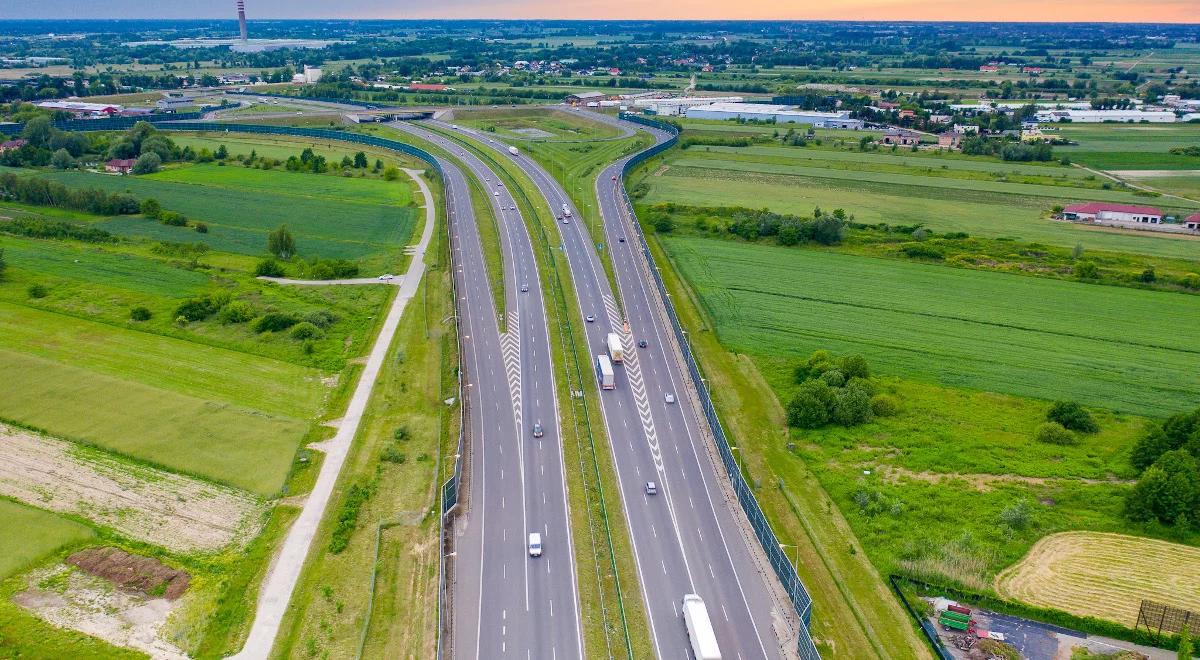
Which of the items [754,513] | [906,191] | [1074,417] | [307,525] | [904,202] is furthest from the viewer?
[906,191]

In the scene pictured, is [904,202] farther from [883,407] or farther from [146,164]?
[146,164]

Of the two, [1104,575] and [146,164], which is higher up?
[146,164]

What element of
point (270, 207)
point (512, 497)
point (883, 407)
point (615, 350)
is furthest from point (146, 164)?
point (883, 407)

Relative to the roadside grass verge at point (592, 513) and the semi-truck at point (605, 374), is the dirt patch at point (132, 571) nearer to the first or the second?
the roadside grass verge at point (592, 513)

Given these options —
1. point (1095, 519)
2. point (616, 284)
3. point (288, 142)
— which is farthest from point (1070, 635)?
point (288, 142)

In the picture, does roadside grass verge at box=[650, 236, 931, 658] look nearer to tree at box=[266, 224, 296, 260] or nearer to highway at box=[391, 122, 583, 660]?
highway at box=[391, 122, 583, 660]

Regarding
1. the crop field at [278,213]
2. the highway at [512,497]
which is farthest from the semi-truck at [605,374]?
the crop field at [278,213]
